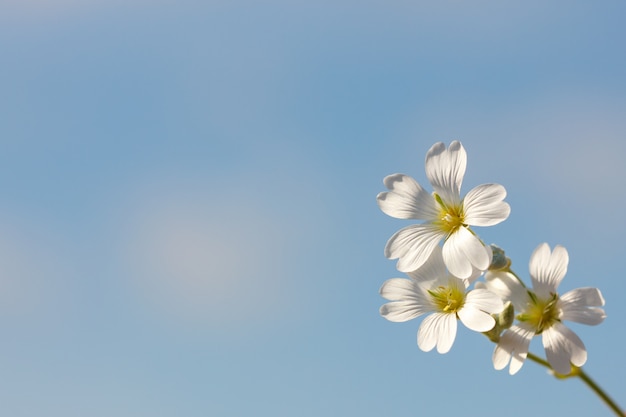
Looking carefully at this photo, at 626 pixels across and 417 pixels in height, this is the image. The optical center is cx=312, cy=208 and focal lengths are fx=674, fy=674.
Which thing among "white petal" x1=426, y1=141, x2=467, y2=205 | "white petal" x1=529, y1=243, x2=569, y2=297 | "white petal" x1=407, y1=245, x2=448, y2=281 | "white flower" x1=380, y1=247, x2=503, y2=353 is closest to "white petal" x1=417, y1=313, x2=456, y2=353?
"white flower" x1=380, y1=247, x2=503, y2=353

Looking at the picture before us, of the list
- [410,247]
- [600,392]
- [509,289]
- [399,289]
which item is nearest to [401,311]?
[399,289]

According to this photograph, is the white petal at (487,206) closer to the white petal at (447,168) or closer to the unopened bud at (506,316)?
the white petal at (447,168)

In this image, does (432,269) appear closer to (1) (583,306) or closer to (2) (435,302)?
(2) (435,302)

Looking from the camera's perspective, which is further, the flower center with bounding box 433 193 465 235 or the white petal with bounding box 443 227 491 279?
the flower center with bounding box 433 193 465 235

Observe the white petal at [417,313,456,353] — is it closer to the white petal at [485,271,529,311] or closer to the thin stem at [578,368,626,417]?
the white petal at [485,271,529,311]

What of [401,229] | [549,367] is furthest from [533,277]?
[401,229]

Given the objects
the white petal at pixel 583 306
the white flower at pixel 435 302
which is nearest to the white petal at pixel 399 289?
the white flower at pixel 435 302

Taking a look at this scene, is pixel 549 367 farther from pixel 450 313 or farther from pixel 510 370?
pixel 450 313
